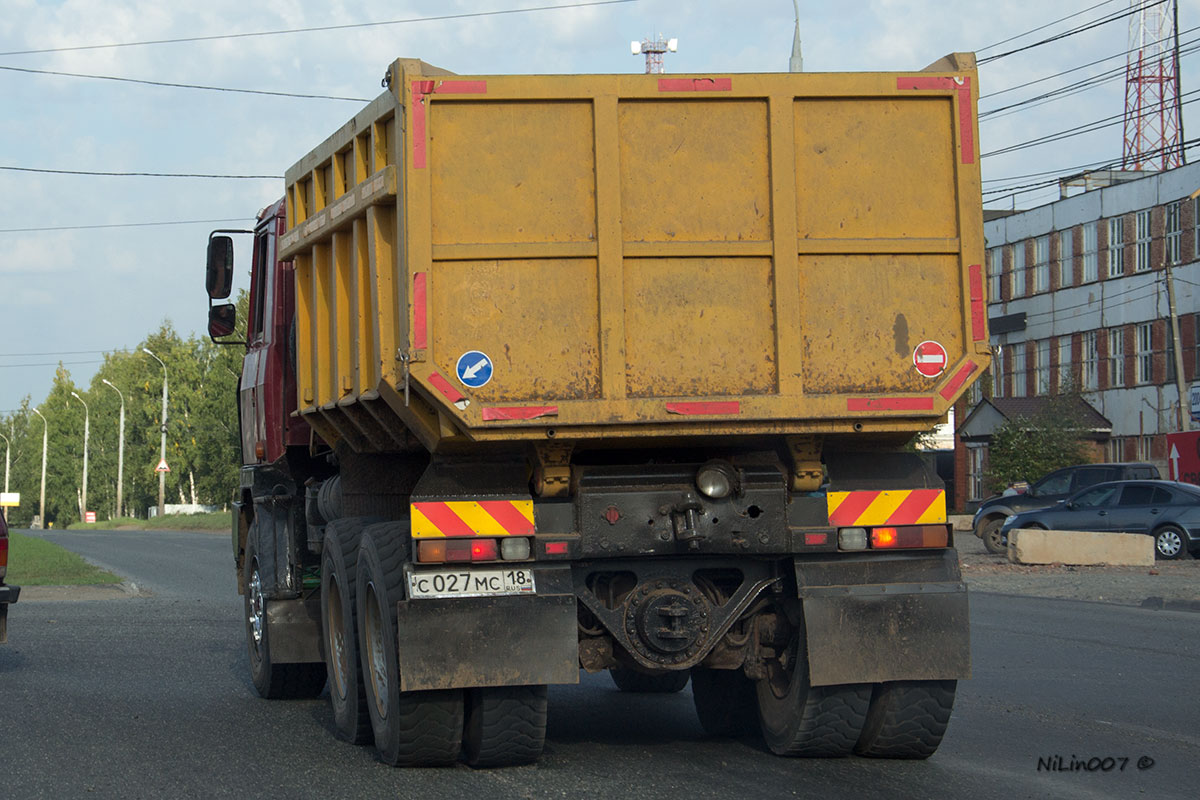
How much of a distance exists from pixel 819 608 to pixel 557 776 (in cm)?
133

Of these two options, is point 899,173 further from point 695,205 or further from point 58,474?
point 58,474

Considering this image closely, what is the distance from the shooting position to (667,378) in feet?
20.0

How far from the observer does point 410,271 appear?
235 inches

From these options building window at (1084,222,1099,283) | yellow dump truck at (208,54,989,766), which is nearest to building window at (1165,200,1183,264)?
building window at (1084,222,1099,283)

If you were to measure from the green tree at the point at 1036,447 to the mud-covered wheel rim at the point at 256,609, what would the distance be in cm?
3235

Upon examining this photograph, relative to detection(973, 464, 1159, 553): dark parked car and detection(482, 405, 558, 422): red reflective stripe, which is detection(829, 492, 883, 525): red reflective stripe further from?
detection(973, 464, 1159, 553): dark parked car

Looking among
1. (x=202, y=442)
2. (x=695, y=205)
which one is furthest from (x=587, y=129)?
(x=202, y=442)

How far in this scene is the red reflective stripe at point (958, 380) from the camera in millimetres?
6168

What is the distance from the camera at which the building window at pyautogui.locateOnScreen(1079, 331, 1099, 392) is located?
161ft

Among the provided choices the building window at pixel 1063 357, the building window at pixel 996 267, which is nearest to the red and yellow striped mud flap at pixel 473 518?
the building window at pixel 1063 357

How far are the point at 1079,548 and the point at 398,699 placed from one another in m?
18.8

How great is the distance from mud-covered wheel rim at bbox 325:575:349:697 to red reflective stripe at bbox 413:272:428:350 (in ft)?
7.11

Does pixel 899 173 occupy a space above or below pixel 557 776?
above

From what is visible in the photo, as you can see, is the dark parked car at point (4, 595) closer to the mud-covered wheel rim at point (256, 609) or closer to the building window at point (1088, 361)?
the mud-covered wheel rim at point (256, 609)
